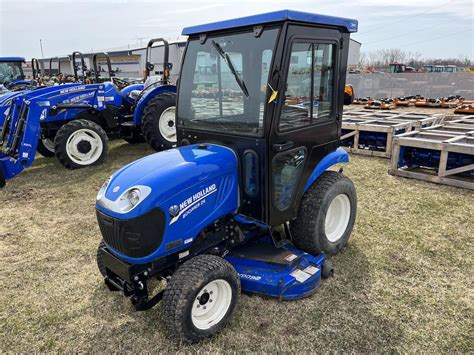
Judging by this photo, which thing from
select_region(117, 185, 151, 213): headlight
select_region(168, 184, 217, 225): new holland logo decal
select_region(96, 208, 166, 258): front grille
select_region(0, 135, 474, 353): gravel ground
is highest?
select_region(117, 185, 151, 213): headlight

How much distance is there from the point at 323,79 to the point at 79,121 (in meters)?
5.52

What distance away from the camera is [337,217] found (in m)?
3.80

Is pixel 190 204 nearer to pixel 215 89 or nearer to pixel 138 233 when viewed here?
pixel 138 233

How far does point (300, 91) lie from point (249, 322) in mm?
1881

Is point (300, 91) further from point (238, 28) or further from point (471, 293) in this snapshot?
point (471, 293)

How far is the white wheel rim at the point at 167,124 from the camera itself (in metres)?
7.62

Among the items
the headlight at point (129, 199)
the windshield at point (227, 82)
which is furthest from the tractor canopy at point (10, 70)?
the headlight at point (129, 199)

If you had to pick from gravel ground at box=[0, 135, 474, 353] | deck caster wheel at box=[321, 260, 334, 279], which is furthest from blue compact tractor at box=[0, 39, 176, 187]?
deck caster wheel at box=[321, 260, 334, 279]

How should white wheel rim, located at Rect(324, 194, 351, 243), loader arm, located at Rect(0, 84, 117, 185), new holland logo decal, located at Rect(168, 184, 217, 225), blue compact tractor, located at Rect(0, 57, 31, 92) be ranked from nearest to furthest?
new holland logo decal, located at Rect(168, 184, 217, 225)
white wheel rim, located at Rect(324, 194, 351, 243)
loader arm, located at Rect(0, 84, 117, 185)
blue compact tractor, located at Rect(0, 57, 31, 92)

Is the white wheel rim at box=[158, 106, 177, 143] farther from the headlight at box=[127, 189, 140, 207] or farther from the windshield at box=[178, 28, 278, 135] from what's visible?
the headlight at box=[127, 189, 140, 207]

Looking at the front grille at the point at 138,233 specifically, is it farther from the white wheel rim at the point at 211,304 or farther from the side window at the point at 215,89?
the side window at the point at 215,89

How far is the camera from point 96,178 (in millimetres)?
6570

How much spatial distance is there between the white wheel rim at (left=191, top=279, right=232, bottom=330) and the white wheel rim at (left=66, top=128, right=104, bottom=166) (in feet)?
17.8

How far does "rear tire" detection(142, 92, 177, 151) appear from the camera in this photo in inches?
291
